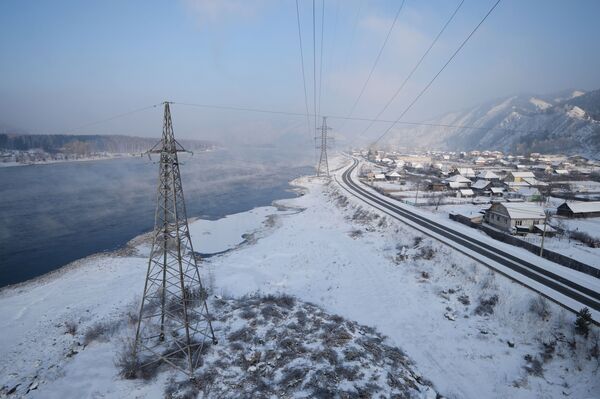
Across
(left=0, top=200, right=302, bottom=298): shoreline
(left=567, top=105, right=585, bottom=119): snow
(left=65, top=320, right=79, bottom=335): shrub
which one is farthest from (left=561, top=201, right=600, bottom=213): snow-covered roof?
(left=567, top=105, right=585, bottom=119): snow

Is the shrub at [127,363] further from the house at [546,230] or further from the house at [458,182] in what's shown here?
the house at [458,182]

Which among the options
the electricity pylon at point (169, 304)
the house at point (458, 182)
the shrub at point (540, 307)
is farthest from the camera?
the house at point (458, 182)

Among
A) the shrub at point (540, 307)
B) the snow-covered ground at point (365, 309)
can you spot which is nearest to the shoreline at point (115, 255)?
the snow-covered ground at point (365, 309)

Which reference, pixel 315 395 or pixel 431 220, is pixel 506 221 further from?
pixel 315 395

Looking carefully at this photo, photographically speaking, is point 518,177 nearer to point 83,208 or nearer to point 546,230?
point 546,230

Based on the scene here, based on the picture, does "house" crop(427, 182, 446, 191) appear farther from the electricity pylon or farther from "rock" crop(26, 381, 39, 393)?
"rock" crop(26, 381, 39, 393)
